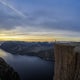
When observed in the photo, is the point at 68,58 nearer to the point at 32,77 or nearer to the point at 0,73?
the point at 0,73

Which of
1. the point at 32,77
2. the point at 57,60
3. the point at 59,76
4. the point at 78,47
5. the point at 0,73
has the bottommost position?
the point at 32,77

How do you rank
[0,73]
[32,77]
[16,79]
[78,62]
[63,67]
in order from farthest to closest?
[32,77]
[16,79]
[0,73]
[63,67]
[78,62]

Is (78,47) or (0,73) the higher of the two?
(78,47)

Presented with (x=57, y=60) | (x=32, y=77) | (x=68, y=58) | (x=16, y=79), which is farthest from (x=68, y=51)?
(x=32, y=77)

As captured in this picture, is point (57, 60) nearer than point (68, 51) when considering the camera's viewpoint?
No

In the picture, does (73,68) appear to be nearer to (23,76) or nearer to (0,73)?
(0,73)

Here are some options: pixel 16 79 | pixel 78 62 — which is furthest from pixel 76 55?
pixel 16 79

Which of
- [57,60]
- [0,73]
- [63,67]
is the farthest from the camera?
[0,73]
